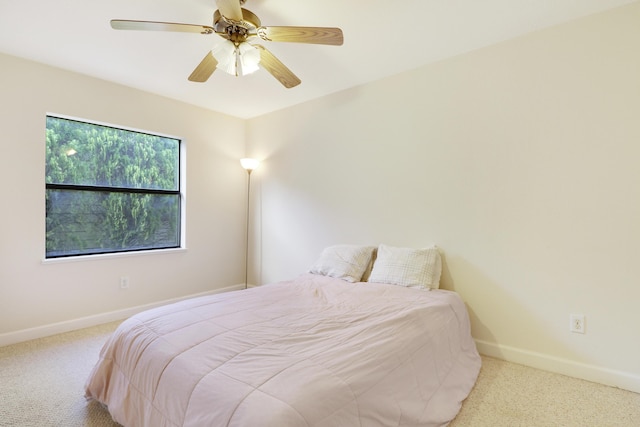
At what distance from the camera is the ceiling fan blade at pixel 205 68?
2059 mm

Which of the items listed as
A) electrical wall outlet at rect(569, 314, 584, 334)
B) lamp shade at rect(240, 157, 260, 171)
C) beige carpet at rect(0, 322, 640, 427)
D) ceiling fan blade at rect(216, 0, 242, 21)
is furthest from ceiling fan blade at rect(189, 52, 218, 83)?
electrical wall outlet at rect(569, 314, 584, 334)

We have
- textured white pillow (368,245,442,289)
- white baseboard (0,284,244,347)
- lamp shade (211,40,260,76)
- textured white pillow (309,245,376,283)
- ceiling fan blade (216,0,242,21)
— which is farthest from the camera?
textured white pillow (309,245,376,283)

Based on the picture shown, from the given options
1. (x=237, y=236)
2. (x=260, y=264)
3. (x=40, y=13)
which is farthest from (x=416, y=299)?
(x=40, y=13)

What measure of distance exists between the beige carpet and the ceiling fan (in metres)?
2.09

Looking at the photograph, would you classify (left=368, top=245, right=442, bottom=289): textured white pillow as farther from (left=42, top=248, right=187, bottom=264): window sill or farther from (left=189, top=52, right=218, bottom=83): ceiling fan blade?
(left=42, top=248, right=187, bottom=264): window sill

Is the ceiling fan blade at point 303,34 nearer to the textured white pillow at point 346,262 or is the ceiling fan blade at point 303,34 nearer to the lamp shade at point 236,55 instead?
the lamp shade at point 236,55

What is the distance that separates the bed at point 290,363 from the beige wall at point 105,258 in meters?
1.54

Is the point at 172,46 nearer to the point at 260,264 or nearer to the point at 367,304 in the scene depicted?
the point at 367,304

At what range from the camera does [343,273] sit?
9.30ft

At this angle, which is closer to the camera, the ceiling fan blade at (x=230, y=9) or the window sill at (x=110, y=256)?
the ceiling fan blade at (x=230, y=9)

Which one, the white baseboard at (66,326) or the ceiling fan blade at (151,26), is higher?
the ceiling fan blade at (151,26)

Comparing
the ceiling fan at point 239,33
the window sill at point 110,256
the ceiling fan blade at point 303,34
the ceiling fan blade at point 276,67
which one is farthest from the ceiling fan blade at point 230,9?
the window sill at point 110,256

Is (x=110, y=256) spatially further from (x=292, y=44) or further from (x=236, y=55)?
(x=292, y=44)

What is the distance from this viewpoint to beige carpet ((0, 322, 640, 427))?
171 centimetres
